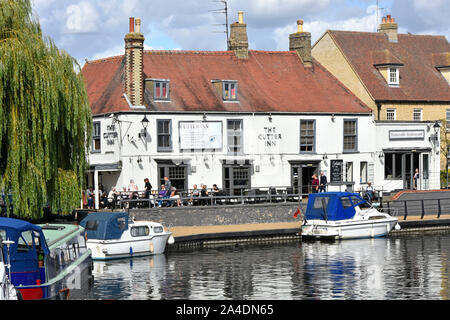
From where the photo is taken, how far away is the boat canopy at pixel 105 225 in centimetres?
3253

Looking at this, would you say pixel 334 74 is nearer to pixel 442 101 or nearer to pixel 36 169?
pixel 442 101

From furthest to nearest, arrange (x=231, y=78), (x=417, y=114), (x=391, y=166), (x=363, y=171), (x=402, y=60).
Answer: (x=402, y=60), (x=417, y=114), (x=391, y=166), (x=363, y=171), (x=231, y=78)

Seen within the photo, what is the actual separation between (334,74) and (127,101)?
17.6 metres

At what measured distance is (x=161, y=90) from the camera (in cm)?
4688

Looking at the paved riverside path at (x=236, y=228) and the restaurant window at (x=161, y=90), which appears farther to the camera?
the restaurant window at (x=161, y=90)

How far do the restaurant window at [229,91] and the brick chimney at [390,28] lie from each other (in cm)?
1627

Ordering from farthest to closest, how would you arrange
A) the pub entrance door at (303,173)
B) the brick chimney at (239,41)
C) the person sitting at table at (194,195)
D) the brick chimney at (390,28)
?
the brick chimney at (390,28) → the brick chimney at (239,41) → the pub entrance door at (303,173) → the person sitting at table at (194,195)

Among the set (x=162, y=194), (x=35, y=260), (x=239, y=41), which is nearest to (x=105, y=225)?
(x=162, y=194)

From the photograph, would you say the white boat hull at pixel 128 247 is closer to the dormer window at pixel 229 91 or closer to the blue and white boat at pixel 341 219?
the blue and white boat at pixel 341 219

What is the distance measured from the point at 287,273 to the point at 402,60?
3345cm

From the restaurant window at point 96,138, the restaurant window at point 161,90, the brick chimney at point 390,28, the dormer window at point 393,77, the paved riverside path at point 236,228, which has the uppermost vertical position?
the brick chimney at point 390,28

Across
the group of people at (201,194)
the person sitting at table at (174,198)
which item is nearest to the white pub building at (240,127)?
the group of people at (201,194)

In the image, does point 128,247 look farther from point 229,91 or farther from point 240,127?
point 229,91

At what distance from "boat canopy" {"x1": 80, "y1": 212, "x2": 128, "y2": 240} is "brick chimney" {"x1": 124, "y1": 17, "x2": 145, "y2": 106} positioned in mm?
13399
